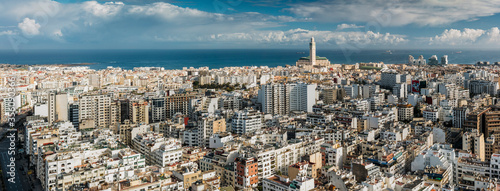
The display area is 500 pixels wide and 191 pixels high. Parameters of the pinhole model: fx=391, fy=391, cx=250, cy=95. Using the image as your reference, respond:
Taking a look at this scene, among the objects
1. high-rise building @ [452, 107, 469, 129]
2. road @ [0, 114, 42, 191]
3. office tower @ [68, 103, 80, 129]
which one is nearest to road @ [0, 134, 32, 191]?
road @ [0, 114, 42, 191]

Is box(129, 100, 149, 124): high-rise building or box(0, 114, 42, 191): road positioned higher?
box(129, 100, 149, 124): high-rise building

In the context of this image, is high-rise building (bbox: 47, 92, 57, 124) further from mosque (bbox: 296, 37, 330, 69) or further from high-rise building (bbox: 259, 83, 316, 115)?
mosque (bbox: 296, 37, 330, 69)

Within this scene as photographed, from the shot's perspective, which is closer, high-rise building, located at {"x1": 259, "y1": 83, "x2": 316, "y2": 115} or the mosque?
high-rise building, located at {"x1": 259, "y1": 83, "x2": 316, "y2": 115}

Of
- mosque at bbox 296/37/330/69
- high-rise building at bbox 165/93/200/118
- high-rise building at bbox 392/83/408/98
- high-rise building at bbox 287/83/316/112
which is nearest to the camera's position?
high-rise building at bbox 165/93/200/118

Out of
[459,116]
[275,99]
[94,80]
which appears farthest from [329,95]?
[94,80]

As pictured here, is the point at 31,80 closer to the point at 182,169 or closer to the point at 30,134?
the point at 30,134

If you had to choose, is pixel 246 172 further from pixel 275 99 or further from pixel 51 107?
pixel 51 107
